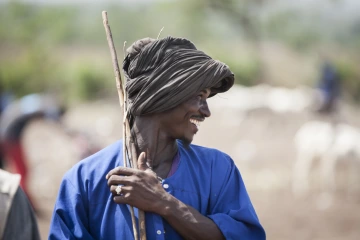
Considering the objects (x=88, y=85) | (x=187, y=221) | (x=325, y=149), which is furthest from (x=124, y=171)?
(x=88, y=85)

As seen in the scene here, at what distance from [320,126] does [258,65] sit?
19.4 metres

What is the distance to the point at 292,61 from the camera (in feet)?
134

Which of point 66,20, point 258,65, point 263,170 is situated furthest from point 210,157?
point 66,20

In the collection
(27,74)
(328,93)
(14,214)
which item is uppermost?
(14,214)

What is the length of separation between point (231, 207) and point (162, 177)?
283mm

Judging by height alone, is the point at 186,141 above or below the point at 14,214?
above

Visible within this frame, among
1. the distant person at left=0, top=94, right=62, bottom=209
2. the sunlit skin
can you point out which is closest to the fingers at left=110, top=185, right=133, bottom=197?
Result: the sunlit skin

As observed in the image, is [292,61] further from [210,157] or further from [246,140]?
[210,157]

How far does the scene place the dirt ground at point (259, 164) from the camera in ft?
36.6

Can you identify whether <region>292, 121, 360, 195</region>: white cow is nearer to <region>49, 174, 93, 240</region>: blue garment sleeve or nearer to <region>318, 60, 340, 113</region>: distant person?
<region>318, 60, 340, 113</region>: distant person

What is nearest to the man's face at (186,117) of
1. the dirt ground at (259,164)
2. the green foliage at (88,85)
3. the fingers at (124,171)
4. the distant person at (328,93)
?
the fingers at (124,171)

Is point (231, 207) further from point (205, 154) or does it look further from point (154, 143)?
point (154, 143)

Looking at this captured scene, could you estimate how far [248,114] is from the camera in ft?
67.5

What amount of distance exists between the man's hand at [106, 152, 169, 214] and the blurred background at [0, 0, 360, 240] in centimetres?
61
